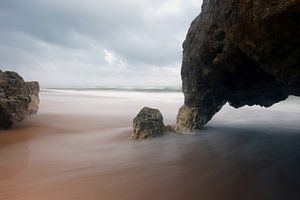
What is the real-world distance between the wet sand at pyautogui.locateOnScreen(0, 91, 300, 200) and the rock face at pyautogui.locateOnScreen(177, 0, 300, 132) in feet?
3.84

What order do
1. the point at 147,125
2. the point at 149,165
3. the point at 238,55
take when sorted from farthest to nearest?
1. the point at 147,125
2. the point at 238,55
3. the point at 149,165

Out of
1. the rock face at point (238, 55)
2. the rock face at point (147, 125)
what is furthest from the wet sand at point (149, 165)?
the rock face at point (238, 55)

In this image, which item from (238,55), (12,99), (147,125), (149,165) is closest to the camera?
(149,165)

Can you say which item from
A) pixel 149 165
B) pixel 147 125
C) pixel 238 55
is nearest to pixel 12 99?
pixel 147 125

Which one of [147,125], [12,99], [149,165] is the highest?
[12,99]

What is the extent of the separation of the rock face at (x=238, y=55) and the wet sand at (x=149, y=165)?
3.84ft

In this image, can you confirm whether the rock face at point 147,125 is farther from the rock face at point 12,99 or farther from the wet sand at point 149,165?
the rock face at point 12,99

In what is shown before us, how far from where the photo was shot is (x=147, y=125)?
8047mm

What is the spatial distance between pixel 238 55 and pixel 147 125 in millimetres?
3586

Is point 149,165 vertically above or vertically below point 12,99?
below

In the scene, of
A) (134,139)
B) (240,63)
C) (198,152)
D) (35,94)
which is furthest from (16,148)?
(35,94)

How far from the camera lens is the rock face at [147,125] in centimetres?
791

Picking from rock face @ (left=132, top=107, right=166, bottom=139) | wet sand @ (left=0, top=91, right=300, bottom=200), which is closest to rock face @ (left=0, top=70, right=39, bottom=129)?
wet sand @ (left=0, top=91, right=300, bottom=200)

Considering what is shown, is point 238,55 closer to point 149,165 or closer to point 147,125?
point 149,165
